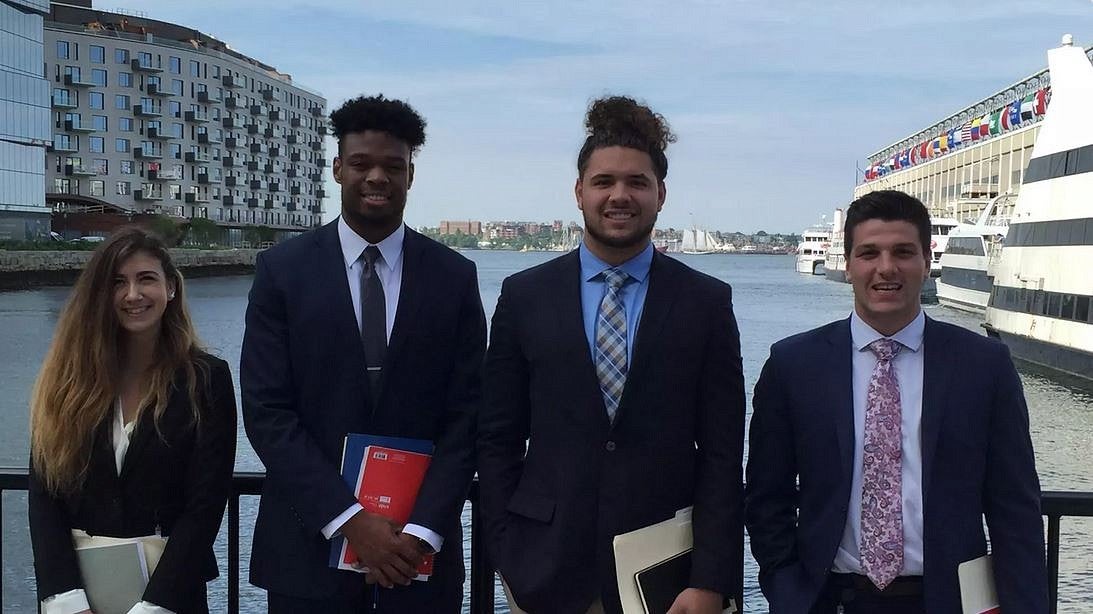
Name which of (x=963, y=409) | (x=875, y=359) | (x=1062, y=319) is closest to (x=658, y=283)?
(x=875, y=359)

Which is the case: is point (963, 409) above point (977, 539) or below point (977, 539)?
above

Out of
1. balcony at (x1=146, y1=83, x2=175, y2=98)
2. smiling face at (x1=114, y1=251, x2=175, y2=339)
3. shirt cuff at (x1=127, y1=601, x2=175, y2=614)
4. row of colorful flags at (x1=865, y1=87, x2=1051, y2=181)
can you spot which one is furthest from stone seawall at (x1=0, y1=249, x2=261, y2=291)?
row of colorful flags at (x1=865, y1=87, x2=1051, y2=181)

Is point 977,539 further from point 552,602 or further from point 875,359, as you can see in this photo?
point 552,602

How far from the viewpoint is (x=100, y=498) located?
10.8 feet

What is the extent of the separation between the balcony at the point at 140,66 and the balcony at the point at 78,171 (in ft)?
35.3

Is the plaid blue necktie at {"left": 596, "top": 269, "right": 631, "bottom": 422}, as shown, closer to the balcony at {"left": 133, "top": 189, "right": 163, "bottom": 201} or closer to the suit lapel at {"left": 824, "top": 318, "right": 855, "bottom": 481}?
the suit lapel at {"left": 824, "top": 318, "right": 855, "bottom": 481}

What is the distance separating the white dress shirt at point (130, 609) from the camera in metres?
3.21

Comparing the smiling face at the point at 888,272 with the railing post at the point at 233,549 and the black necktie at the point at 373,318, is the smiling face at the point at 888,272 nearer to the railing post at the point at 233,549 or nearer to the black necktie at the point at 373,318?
the black necktie at the point at 373,318

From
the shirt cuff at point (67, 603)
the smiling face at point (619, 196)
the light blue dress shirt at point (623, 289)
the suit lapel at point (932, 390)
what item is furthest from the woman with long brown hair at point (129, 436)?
the suit lapel at point (932, 390)

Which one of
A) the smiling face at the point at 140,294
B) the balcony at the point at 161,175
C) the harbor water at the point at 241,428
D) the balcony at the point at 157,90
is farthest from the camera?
the balcony at the point at 161,175

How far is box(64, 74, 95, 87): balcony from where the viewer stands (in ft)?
289

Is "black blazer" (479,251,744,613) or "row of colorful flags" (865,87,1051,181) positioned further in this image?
"row of colorful flags" (865,87,1051,181)

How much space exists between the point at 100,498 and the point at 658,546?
71.1 inches

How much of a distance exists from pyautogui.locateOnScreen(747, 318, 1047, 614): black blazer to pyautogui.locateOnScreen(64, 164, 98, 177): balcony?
94.7m
